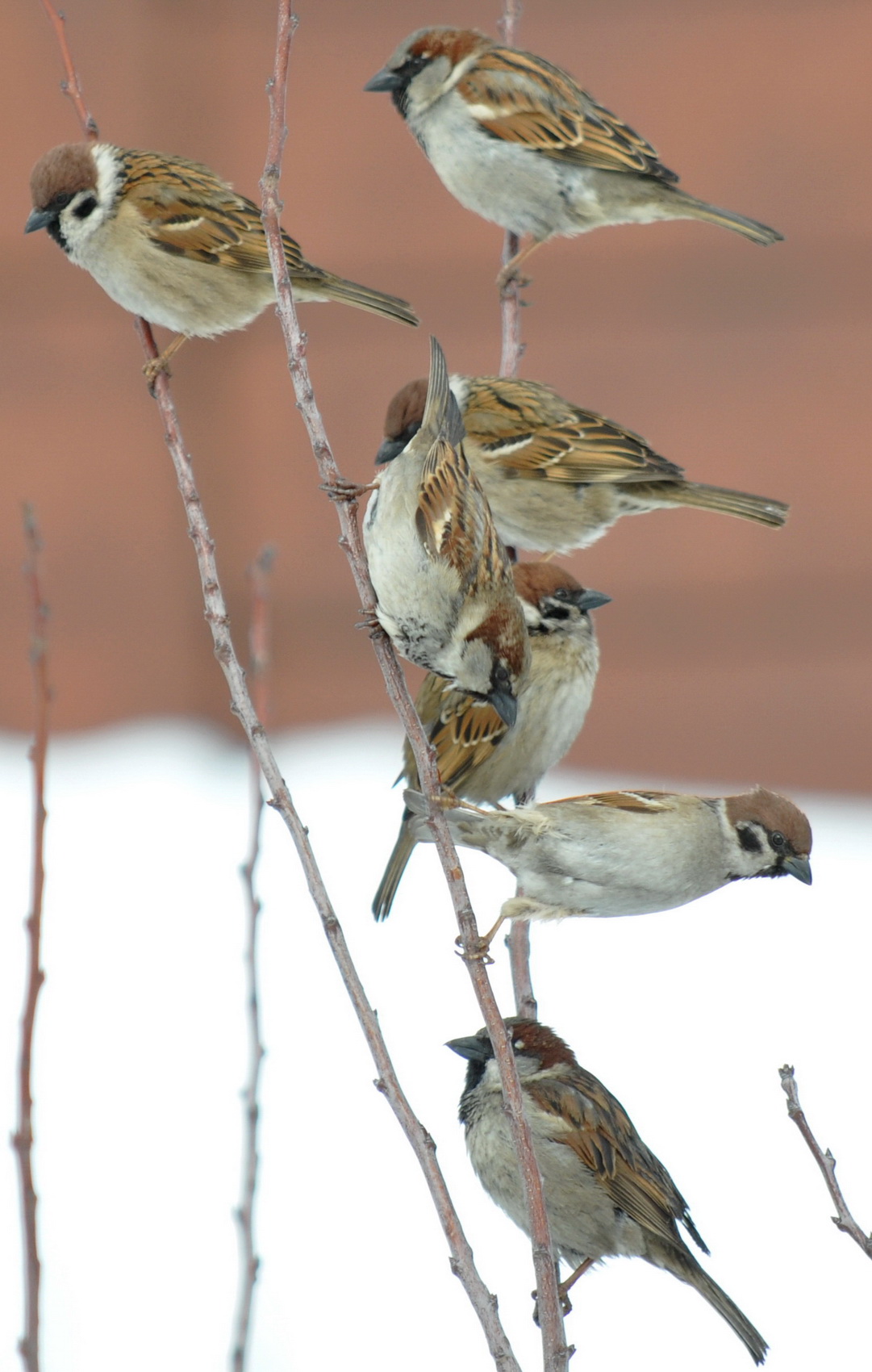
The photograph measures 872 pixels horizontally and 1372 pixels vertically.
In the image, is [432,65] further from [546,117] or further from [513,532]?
[513,532]

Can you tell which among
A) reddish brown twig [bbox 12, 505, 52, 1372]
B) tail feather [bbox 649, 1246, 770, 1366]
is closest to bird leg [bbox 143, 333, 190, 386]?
reddish brown twig [bbox 12, 505, 52, 1372]

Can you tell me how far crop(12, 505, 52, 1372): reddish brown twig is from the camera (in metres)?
1.28

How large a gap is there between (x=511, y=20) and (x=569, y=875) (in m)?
1.44

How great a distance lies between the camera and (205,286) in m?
3.01

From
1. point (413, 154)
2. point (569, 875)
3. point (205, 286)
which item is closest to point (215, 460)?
point (413, 154)

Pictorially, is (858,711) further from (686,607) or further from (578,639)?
(578,639)

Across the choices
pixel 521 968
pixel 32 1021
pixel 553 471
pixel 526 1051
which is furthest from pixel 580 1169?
pixel 553 471

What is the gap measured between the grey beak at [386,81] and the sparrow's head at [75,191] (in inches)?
29.4

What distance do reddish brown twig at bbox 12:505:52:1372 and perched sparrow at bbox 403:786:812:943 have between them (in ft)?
2.02

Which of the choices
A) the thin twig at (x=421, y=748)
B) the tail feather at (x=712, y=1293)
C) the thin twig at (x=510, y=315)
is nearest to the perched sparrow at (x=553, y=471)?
the thin twig at (x=510, y=315)

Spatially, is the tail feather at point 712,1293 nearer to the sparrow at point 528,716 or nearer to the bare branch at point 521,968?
the bare branch at point 521,968

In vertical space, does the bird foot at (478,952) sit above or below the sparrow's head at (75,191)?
below

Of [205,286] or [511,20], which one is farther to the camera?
[205,286]

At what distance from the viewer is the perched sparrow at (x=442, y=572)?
7.17 feet
